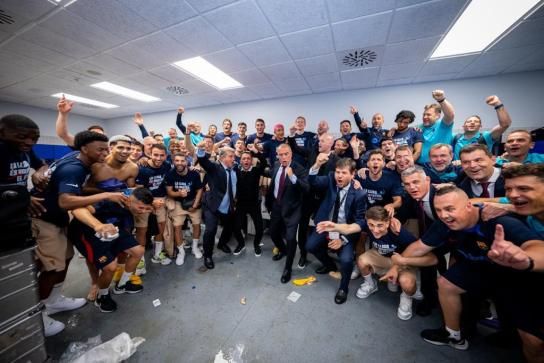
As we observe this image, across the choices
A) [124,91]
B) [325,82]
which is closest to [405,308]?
[325,82]

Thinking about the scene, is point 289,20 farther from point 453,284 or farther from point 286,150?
point 453,284

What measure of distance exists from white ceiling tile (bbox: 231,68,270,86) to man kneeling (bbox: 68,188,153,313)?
349 centimetres

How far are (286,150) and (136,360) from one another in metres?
2.42

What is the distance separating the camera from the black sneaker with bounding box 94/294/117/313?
1924 millimetres

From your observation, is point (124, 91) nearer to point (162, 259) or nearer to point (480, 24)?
point (162, 259)

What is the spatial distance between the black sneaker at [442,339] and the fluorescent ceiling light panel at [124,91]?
761 cm

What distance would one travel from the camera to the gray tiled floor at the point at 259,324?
1483mm

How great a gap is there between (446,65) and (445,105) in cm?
223

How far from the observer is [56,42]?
320 centimetres

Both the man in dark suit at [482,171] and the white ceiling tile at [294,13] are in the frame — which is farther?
the white ceiling tile at [294,13]

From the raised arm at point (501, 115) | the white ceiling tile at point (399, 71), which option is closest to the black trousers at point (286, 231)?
the raised arm at point (501, 115)

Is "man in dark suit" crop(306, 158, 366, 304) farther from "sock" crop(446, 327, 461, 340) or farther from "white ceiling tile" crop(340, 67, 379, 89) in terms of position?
"white ceiling tile" crop(340, 67, 379, 89)

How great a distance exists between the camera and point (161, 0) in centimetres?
229

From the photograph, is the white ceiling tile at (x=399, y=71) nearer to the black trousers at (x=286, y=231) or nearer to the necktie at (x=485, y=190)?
the necktie at (x=485, y=190)
